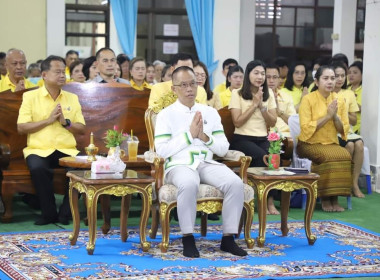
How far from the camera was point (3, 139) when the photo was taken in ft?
23.0

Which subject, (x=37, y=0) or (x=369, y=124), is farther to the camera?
(x=37, y=0)

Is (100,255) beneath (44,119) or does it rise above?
beneath

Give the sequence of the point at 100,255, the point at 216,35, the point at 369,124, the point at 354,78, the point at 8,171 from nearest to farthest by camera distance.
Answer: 1. the point at 100,255
2. the point at 8,171
3. the point at 369,124
4. the point at 354,78
5. the point at 216,35

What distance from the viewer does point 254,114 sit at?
23.8ft

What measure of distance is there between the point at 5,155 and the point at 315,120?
2859mm

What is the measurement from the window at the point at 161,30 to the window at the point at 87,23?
2.46ft

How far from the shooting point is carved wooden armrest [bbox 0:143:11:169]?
661 centimetres

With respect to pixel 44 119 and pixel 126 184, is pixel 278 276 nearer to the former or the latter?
pixel 126 184

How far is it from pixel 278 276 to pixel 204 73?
3.12m

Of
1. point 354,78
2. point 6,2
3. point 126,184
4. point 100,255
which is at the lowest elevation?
point 100,255

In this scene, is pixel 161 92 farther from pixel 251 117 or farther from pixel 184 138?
pixel 184 138

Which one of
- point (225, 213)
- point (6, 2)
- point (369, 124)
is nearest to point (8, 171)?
point (225, 213)

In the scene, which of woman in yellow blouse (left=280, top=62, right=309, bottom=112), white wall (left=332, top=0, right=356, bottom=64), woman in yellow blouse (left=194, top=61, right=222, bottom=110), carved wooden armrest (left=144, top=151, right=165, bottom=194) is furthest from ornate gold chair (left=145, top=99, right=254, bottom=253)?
white wall (left=332, top=0, right=356, bottom=64)

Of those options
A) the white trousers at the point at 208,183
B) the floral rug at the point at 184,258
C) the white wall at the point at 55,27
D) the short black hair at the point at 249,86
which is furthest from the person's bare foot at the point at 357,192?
the white wall at the point at 55,27
